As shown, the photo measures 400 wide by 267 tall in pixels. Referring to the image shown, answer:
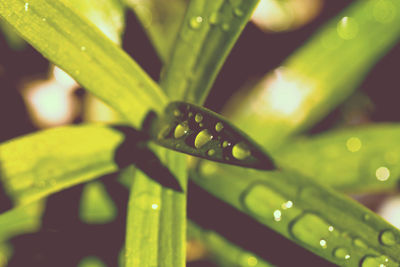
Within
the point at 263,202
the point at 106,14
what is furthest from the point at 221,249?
the point at 106,14

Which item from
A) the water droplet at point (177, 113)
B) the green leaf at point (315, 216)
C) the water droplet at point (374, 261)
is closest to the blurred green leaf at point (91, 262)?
the green leaf at point (315, 216)

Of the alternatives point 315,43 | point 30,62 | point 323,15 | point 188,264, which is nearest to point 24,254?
point 188,264

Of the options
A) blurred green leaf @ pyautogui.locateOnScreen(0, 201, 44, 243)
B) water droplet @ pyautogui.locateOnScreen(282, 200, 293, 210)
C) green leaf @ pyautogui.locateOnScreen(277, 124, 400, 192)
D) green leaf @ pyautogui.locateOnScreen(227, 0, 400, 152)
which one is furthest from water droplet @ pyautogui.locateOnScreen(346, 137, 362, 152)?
blurred green leaf @ pyautogui.locateOnScreen(0, 201, 44, 243)

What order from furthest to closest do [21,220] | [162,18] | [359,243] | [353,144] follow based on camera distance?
[162,18]
[353,144]
[21,220]
[359,243]

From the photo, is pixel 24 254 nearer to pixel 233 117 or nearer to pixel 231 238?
pixel 231 238

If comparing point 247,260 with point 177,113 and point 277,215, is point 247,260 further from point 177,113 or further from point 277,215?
point 177,113

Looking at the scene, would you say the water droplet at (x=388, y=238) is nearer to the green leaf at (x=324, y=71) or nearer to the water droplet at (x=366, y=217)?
the water droplet at (x=366, y=217)
